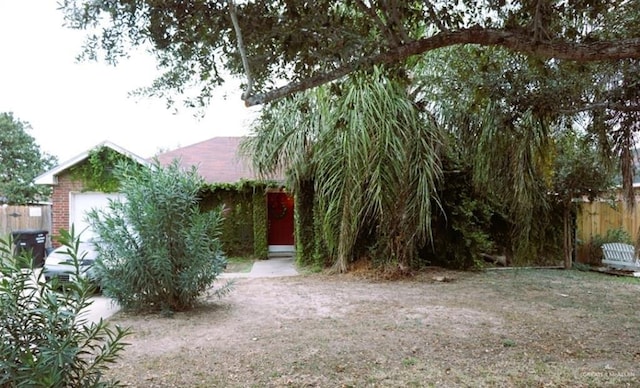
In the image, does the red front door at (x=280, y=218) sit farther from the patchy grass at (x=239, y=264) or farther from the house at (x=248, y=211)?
the patchy grass at (x=239, y=264)

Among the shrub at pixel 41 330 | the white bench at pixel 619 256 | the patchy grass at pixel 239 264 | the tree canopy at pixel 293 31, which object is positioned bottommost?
the patchy grass at pixel 239 264

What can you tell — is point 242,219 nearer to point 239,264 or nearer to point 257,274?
point 239,264

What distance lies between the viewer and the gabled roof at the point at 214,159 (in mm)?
13547

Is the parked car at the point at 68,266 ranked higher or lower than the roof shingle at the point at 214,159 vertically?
lower

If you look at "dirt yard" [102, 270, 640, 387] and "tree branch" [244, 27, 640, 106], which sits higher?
"tree branch" [244, 27, 640, 106]

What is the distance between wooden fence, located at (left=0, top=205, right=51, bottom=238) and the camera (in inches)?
492

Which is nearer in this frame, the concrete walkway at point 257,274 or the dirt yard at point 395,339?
the dirt yard at point 395,339

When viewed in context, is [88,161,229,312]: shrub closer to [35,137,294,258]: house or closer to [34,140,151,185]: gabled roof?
[35,137,294,258]: house

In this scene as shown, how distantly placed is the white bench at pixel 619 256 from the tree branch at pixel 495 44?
8014mm

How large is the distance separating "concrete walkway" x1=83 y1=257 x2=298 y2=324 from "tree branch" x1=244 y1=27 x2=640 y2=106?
4.34 metres

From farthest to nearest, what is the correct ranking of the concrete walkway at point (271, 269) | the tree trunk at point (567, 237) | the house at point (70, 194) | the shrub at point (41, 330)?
1. the house at point (70, 194)
2. the tree trunk at point (567, 237)
3. the concrete walkway at point (271, 269)
4. the shrub at point (41, 330)

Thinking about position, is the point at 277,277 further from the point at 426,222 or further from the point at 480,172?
the point at 480,172

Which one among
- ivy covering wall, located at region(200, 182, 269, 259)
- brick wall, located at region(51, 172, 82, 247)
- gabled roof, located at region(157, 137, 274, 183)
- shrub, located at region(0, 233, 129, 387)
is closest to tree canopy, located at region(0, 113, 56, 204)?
gabled roof, located at region(157, 137, 274, 183)

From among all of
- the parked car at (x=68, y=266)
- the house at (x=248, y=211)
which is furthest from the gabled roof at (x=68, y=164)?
the parked car at (x=68, y=266)
